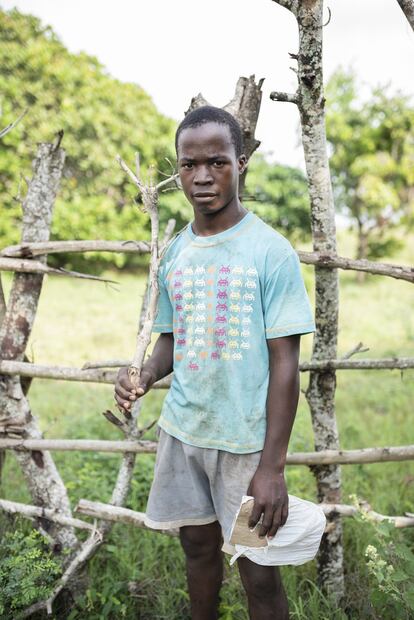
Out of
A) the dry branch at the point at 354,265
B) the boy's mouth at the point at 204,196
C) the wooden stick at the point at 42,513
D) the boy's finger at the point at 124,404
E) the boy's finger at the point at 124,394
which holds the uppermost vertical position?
the boy's mouth at the point at 204,196

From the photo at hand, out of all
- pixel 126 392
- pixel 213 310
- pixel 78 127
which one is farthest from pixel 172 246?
pixel 78 127

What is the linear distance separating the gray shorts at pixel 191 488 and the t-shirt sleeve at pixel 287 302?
17.3 inches

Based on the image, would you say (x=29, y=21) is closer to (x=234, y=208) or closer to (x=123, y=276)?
(x=123, y=276)

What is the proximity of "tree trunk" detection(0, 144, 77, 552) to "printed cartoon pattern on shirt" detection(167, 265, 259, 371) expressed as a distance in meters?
0.92

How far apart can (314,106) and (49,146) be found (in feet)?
3.72

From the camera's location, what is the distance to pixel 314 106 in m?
2.02

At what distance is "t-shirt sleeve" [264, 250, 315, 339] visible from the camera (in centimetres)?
160

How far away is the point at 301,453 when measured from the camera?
2262 mm

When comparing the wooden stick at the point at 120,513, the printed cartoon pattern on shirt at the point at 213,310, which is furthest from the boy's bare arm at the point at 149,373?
the wooden stick at the point at 120,513

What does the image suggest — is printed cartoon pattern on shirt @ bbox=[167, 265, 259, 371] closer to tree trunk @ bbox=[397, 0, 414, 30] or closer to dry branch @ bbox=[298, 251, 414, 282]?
dry branch @ bbox=[298, 251, 414, 282]

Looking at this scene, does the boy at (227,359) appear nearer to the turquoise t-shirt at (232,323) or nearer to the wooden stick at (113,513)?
the turquoise t-shirt at (232,323)

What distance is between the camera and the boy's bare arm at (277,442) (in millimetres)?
1615

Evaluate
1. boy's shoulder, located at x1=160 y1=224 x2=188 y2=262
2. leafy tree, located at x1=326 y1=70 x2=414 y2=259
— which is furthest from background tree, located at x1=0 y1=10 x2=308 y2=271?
boy's shoulder, located at x1=160 y1=224 x2=188 y2=262

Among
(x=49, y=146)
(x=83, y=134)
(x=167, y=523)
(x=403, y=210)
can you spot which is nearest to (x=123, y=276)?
(x=83, y=134)
